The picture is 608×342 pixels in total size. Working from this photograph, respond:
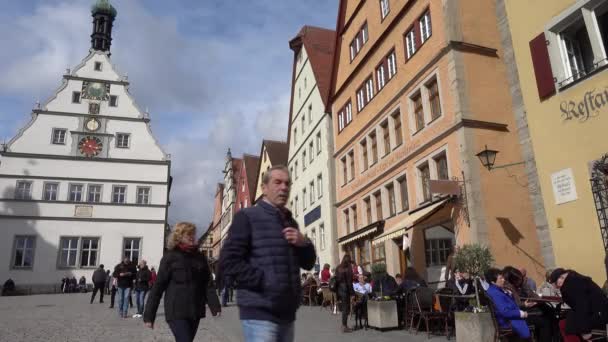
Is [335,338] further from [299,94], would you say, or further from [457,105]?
[299,94]

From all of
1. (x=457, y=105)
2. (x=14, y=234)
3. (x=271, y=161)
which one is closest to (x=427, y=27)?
(x=457, y=105)

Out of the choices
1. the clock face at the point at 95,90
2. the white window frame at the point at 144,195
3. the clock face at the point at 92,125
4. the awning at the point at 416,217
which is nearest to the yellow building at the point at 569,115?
the awning at the point at 416,217

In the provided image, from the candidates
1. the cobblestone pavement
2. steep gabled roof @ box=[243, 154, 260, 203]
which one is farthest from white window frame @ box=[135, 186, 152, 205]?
the cobblestone pavement

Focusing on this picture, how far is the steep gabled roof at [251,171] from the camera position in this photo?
49425 millimetres

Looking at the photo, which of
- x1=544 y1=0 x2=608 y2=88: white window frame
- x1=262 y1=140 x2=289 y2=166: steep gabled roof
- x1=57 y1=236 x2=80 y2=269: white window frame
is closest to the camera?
x1=544 y1=0 x2=608 y2=88: white window frame

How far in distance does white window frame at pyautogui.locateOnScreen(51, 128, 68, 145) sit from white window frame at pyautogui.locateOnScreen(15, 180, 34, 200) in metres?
3.58

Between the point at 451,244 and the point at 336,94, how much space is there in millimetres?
12084

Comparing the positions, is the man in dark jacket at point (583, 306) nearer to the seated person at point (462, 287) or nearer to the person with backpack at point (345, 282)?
the seated person at point (462, 287)

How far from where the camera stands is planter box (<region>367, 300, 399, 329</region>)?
10.6m

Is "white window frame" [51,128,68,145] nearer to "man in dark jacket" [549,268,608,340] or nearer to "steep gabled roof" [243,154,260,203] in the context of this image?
"steep gabled roof" [243,154,260,203]

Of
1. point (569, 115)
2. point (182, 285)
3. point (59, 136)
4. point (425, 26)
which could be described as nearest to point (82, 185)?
point (59, 136)

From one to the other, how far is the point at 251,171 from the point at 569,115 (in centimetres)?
4451

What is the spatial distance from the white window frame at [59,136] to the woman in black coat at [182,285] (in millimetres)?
35769

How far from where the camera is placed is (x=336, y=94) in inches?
1030
